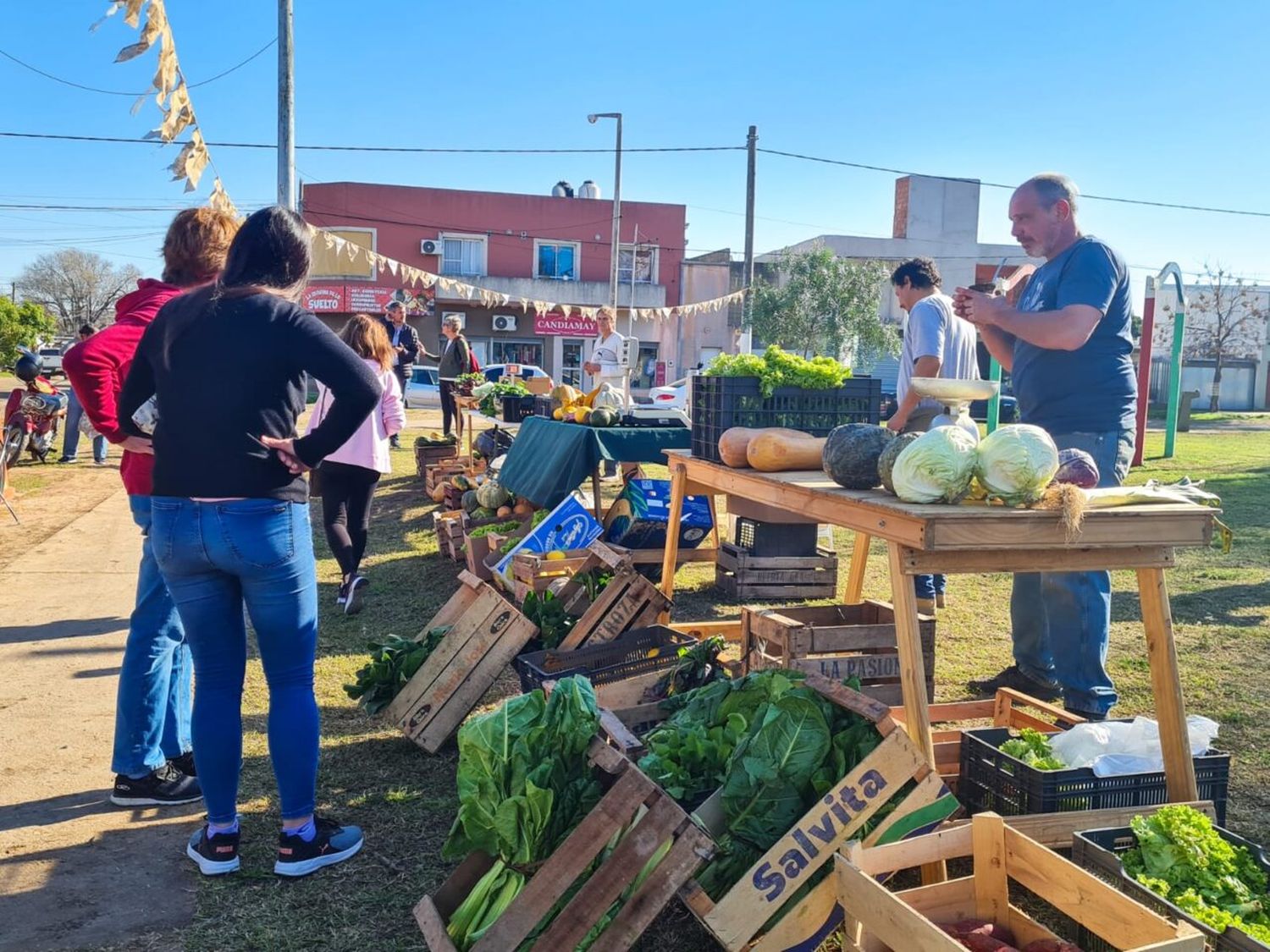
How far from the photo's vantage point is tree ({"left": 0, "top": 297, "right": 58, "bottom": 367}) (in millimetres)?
26663

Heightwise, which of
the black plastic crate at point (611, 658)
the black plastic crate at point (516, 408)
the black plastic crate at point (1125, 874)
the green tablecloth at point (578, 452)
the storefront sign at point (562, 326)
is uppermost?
the storefront sign at point (562, 326)

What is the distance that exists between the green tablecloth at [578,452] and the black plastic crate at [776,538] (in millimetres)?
773

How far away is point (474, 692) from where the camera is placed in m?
4.03

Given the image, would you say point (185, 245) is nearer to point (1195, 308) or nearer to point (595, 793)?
point (595, 793)

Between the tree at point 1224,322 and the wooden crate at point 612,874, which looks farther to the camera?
the tree at point 1224,322

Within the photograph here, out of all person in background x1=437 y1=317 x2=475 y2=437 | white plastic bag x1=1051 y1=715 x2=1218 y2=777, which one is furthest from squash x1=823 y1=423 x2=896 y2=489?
person in background x1=437 y1=317 x2=475 y2=437

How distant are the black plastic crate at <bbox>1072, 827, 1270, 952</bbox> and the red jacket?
3.24 m

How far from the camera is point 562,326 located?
38188 millimetres

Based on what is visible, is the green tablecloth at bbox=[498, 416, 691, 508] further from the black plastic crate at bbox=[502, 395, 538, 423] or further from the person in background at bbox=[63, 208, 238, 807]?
the person in background at bbox=[63, 208, 238, 807]

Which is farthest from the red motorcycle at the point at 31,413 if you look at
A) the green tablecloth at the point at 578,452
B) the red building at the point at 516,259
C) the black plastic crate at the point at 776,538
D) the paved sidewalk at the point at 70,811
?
the red building at the point at 516,259

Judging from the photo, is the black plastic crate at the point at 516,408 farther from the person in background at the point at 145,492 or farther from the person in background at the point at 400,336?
the person in background at the point at 145,492

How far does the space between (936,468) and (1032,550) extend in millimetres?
365

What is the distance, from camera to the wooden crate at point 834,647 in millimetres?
3697

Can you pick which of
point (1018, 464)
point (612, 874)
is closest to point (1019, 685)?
point (1018, 464)
